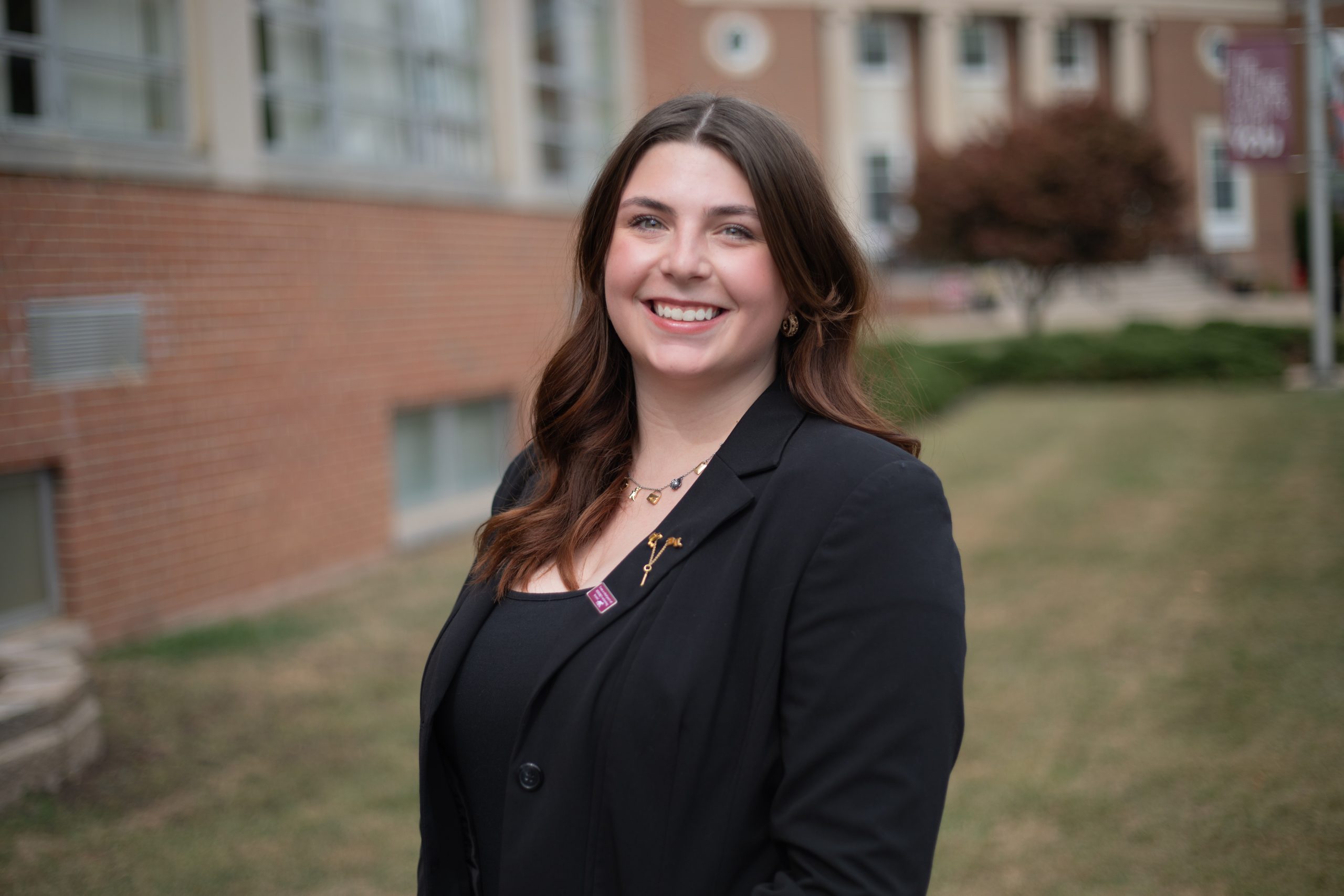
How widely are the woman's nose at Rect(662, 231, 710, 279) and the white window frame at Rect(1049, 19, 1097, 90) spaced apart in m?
37.0

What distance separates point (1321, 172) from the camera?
11.9 metres

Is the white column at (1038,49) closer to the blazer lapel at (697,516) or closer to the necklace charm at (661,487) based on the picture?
the necklace charm at (661,487)

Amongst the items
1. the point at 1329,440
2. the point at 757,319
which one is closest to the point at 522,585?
the point at 757,319

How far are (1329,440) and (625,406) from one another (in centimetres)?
960

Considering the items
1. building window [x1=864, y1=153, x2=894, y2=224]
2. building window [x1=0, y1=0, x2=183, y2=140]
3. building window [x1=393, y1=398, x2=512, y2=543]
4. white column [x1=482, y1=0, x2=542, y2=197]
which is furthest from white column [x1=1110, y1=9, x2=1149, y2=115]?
building window [x1=0, y1=0, x2=183, y2=140]

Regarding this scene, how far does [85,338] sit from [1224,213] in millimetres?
36648

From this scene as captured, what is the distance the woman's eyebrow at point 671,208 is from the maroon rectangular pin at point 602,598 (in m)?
0.63

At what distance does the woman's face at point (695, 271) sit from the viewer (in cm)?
191

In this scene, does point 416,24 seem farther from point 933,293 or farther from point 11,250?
point 933,293

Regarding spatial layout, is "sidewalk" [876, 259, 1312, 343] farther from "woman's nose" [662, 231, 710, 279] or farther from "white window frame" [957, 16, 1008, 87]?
"woman's nose" [662, 231, 710, 279]

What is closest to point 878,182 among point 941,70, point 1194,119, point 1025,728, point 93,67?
point 941,70

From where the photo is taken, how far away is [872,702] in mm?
1595

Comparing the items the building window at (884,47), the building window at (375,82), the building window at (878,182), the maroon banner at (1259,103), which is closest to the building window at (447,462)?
the building window at (375,82)

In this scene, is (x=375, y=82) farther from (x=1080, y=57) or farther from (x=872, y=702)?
(x=1080, y=57)
